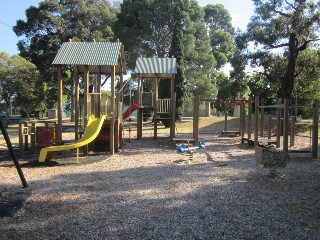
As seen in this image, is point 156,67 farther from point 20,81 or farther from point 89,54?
point 20,81

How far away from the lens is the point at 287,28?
19312 millimetres

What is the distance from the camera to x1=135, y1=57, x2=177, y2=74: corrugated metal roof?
736 inches

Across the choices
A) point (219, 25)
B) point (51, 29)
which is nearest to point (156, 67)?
point (51, 29)

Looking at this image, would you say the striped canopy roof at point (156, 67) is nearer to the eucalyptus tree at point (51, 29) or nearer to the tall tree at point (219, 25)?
the eucalyptus tree at point (51, 29)

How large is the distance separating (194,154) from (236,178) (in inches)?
177

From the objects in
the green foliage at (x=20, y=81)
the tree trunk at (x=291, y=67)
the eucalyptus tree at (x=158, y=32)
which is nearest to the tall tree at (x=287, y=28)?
the tree trunk at (x=291, y=67)

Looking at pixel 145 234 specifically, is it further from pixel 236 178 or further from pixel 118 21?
pixel 118 21

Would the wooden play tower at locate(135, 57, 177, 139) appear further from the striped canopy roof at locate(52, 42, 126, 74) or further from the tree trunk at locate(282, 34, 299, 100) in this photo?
the tree trunk at locate(282, 34, 299, 100)

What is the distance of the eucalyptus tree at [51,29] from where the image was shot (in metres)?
35.8

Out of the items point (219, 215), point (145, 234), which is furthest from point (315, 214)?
point (145, 234)

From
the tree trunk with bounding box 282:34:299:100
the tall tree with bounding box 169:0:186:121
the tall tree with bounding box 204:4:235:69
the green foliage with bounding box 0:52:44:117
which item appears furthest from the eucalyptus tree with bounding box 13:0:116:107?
the tall tree with bounding box 204:4:235:69

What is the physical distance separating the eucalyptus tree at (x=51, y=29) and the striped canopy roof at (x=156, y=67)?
1809 centimetres

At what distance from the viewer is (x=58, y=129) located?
12945 millimetres

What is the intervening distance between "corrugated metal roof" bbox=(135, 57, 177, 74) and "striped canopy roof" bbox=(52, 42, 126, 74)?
5101 millimetres
